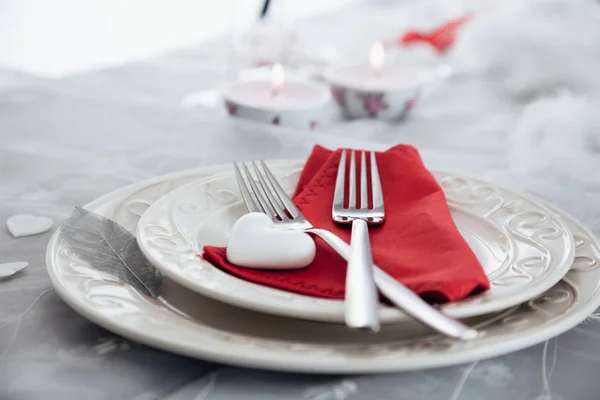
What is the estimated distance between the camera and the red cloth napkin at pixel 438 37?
4.69ft

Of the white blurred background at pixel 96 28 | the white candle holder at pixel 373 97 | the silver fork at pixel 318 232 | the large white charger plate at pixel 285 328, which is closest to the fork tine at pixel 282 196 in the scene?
the silver fork at pixel 318 232

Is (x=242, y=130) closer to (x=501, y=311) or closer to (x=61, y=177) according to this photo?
(x=61, y=177)

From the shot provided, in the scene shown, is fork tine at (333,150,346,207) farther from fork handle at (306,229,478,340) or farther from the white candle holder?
the white candle holder

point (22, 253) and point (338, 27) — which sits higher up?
point (338, 27)

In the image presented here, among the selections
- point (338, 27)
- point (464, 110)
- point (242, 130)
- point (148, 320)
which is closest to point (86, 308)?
point (148, 320)

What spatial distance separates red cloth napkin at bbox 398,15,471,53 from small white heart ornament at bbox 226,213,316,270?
106 cm

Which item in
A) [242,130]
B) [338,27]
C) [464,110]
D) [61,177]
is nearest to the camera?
[61,177]

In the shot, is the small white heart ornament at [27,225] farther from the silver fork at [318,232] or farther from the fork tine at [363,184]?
the fork tine at [363,184]

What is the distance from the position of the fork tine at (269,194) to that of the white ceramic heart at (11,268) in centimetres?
20

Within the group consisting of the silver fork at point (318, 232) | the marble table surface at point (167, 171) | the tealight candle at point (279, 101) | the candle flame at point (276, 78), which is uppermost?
the candle flame at point (276, 78)

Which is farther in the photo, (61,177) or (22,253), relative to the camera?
(61,177)

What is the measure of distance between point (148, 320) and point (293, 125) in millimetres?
557

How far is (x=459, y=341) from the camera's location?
388mm

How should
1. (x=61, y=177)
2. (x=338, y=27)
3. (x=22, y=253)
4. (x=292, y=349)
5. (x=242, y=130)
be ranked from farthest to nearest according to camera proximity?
(x=338, y=27) → (x=242, y=130) → (x=61, y=177) → (x=22, y=253) → (x=292, y=349)
